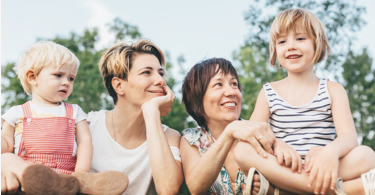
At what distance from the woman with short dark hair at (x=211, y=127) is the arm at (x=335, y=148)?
56 cm

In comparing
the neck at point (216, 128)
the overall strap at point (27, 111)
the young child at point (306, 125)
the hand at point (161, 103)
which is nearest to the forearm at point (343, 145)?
the young child at point (306, 125)

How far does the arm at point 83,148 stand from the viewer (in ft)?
8.71

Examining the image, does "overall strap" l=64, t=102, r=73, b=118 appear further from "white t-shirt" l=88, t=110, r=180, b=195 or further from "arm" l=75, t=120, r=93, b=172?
"white t-shirt" l=88, t=110, r=180, b=195

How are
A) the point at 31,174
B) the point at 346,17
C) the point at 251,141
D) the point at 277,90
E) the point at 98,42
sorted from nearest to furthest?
1. the point at 31,174
2. the point at 251,141
3. the point at 277,90
4. the point at 346,17
5. the point at 98,42

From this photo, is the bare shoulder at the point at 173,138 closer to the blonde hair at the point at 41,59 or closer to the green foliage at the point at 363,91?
the blonde hair at the point at 41,59

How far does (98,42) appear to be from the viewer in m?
22.0

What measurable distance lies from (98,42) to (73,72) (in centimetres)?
1992

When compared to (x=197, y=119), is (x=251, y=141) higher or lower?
higher

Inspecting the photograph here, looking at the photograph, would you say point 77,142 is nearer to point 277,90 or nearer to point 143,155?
point 143,155

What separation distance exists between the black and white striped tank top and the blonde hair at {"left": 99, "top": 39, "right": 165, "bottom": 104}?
1354 millimetres

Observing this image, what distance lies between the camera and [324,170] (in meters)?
2.08

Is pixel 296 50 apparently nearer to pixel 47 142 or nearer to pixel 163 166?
pixel 163 166

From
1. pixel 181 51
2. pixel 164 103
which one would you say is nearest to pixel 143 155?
pixel 164 103

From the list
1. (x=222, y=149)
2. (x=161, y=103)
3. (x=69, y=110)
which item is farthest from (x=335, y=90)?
(x=69, y=110)
